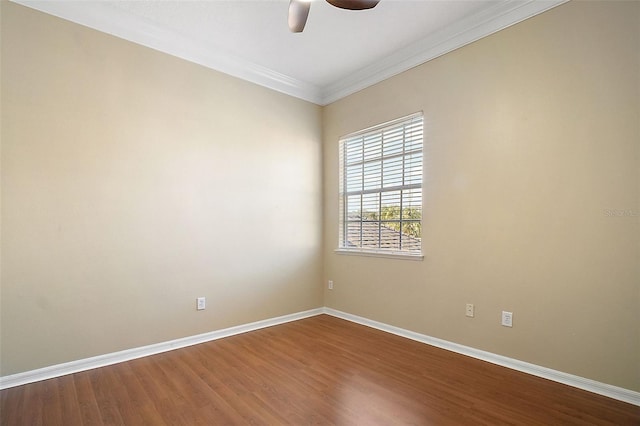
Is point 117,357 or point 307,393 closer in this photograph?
point 307,393

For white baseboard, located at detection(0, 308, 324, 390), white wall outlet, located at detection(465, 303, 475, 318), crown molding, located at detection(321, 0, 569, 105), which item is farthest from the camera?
white wall outlet, located at detection(465, 303, 475, 318)

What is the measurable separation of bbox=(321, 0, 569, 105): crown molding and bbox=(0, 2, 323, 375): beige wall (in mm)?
889

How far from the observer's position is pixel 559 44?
225cm

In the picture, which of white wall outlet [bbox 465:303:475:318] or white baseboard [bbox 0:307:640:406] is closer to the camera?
white baseboard [bbox 0:307:640:406]

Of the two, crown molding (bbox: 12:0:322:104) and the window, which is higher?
crown molding (bbox: 12:0:322:104)

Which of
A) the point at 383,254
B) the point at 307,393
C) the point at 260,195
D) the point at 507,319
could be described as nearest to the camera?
the point at 307,393

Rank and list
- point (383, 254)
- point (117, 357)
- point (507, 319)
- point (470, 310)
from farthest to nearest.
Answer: point (383, 254) → point (470, 310) → point (117, 357) → point (507, 319)

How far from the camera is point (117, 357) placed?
2602mm

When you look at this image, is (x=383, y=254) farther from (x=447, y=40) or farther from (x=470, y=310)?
(x=447, y=40)

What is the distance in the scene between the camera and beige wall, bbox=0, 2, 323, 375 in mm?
2273

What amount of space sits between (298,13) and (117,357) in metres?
2.92

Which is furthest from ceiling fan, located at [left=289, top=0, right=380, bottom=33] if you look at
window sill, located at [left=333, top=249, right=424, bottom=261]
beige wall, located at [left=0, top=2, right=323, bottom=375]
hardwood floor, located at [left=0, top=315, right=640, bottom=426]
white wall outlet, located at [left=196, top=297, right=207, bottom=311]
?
white wall outlet, located at [left=196, top=297, right=207, bottom=311]

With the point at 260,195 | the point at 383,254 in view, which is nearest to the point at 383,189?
the point at 383,254

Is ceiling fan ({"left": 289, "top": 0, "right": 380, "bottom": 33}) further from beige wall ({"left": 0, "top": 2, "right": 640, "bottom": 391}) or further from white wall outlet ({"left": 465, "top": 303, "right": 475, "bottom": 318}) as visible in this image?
white wall outlet ({"left": 465, "top": 303, "right": 475, "bottom": 318})
